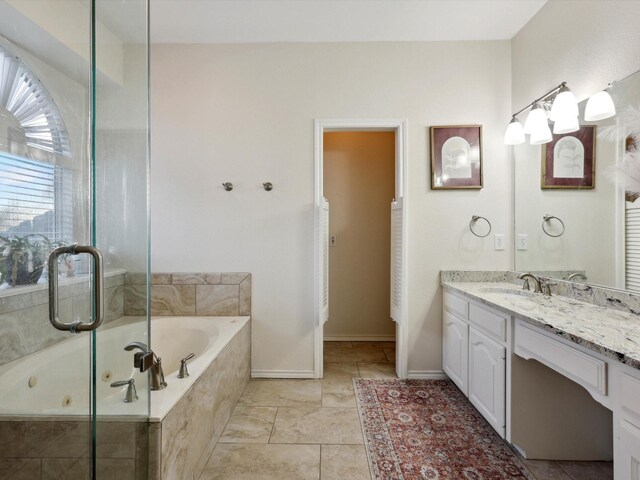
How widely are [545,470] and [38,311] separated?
2.40 m

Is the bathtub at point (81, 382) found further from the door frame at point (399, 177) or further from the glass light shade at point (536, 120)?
the glass light shade at point (536, 120)

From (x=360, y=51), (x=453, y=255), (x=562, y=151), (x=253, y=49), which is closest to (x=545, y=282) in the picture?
(x=453, y=255)

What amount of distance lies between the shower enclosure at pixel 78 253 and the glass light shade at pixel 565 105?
88.1 inches

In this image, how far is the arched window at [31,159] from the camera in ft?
3.72

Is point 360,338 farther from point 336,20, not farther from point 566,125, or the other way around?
point 336,20

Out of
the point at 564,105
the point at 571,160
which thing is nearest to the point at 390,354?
the point at 571,160

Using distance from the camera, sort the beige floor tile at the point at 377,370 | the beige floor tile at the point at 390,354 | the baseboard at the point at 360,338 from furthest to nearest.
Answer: the baseboard at the point at 360,338, the beige floor tile at the point at 390,354, the beige floor tile at the point at 377,370

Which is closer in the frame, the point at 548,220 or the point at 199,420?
the point at 199,420

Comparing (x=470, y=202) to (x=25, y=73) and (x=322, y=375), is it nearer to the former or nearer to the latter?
(x=322, y=375)

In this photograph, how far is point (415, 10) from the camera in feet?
7.52

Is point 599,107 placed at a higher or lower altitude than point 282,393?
higher

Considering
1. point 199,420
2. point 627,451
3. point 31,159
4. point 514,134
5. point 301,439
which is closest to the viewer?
point 627,451

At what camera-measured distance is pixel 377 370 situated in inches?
110

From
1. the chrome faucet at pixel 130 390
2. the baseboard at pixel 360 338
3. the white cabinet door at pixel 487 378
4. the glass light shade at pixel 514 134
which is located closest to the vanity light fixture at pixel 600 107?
the glass light shade at pixel 514 134
